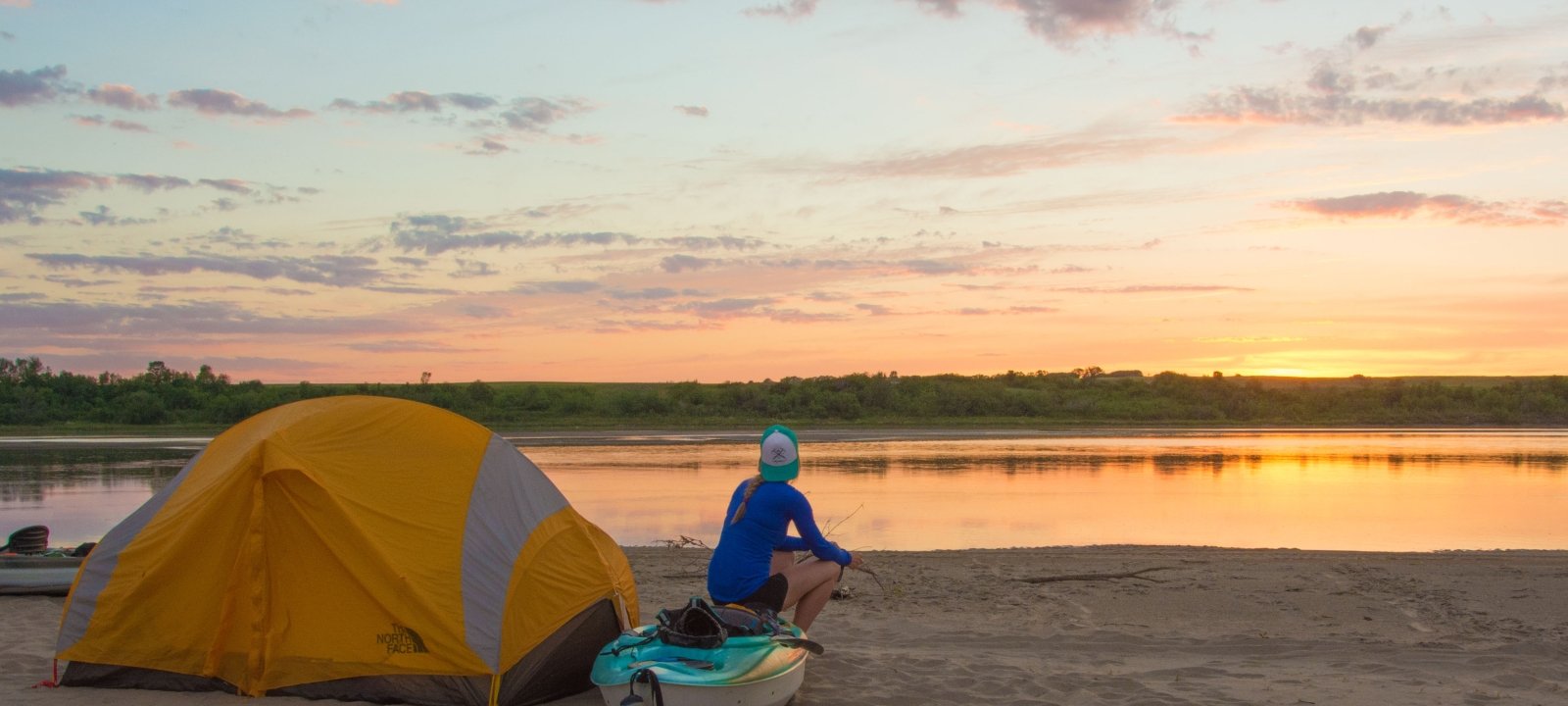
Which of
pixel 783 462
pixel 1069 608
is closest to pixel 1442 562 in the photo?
pixel 1069 608

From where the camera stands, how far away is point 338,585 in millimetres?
7137

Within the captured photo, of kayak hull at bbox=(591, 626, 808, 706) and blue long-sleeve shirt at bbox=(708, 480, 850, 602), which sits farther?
blue long-sleeve shirt at bbox=(708, 480, 850, 602)

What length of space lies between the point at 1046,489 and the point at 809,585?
1560 cm

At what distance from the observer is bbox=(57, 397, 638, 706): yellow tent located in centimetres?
699

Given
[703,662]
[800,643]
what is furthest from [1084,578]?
[703,662]

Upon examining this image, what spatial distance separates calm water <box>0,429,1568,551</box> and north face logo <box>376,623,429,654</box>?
839 centimetres

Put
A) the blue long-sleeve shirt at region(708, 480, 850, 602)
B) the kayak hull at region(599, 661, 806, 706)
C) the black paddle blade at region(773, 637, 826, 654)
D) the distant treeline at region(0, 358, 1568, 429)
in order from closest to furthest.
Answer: the kayak hull at region(599, 661, 806, 706) < the black paddle blade at region(773, 637, 826, 654) < the blue long-sleeve shirt at region(708, 480, 850, 602) < the distant treeline at region(0, 358, 1568, 429)

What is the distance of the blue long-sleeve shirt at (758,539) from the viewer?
7277 mm

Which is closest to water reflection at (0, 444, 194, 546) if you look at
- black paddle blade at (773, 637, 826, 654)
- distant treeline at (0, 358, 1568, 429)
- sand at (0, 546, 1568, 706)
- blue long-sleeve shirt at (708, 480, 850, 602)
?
sand at (0, 546, 1568, 706)

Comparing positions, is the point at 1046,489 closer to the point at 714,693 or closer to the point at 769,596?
the point at 769,596

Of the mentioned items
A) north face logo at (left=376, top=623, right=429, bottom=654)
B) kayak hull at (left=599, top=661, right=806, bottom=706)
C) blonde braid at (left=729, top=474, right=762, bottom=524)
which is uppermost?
blonde braid at (left=729, top=474, right=762, bottom=524)

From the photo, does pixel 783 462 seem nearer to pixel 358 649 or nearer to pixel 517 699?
pixel 517 699

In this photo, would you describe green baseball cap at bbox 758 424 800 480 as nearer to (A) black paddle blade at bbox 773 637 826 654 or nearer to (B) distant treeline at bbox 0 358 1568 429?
(A) black paddle blade at bbox 773 637 826 654

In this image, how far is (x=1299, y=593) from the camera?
10.7 m
